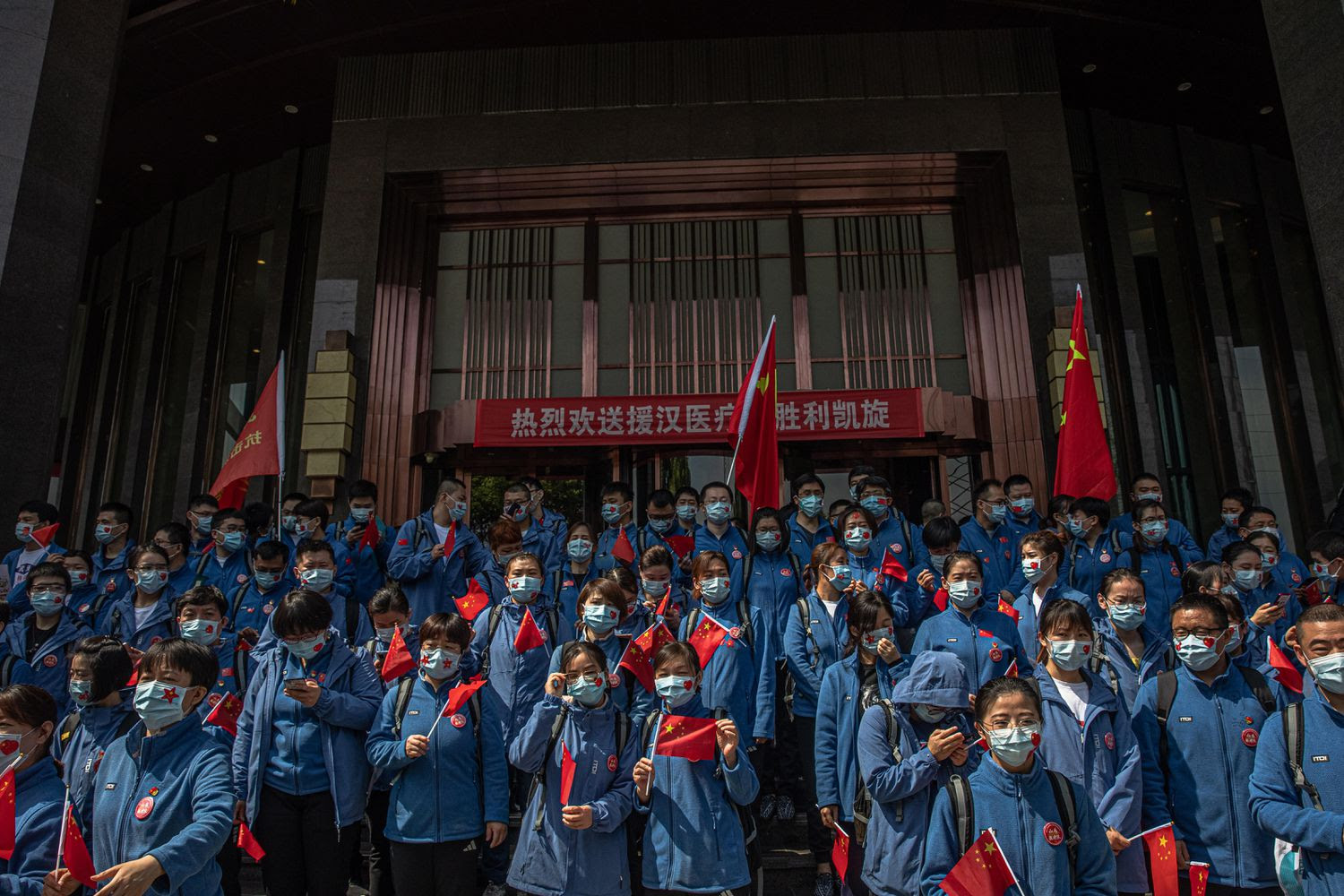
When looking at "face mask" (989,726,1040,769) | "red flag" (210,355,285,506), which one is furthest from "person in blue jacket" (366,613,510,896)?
"red flag" (210,355,285,506)

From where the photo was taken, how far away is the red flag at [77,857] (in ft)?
9.90

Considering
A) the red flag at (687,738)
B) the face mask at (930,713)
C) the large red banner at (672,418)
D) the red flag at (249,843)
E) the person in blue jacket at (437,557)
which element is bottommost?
the red flag at (249,843)

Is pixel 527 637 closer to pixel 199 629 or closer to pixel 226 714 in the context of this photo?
pixel 226 714

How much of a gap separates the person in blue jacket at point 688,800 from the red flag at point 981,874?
3.37 feet

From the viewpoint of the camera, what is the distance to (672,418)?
10.6 metres

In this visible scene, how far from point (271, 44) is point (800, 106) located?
7.26m

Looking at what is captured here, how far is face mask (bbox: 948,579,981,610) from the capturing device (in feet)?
15.5

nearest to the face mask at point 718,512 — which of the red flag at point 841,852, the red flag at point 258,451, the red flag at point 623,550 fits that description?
the red flag at point 623,550

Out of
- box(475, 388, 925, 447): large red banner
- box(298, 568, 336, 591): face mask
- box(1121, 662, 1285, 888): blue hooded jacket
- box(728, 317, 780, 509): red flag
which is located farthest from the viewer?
box(475, 388, 925, 447): large red banner

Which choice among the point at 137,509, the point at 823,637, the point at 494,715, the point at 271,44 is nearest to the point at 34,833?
the point at 494,715

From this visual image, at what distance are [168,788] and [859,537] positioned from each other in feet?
13.6

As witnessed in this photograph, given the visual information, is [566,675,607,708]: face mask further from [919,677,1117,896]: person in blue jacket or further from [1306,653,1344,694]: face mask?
[1306,653,1344,694]: face mask

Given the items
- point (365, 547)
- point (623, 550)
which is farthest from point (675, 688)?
point (365, 547)

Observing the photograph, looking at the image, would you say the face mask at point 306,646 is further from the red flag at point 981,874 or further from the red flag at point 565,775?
the red flag at point 981,874
